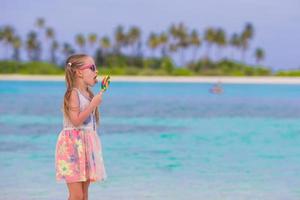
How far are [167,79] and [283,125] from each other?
49.8 m

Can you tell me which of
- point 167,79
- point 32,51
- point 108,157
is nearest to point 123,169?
point 108,157

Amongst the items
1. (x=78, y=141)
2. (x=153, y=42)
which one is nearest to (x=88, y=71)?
(x=78, y=141)

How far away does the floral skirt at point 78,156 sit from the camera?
157 inches

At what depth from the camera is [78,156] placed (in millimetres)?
4000

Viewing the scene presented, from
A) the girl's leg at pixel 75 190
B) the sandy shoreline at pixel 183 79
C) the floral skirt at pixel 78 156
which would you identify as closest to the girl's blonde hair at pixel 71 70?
the floral skirt at pixel 78 156

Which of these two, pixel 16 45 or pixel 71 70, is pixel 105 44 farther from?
pixel 71 70

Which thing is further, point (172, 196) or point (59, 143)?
point (172, 196)

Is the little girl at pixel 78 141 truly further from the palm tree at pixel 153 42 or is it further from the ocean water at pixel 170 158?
the palm tree at pixel 153 42

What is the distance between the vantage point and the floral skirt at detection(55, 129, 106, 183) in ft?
13.1

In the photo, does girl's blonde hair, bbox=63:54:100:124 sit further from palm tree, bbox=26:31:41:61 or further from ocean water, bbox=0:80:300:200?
palm tree, bbox=26:31:41:61

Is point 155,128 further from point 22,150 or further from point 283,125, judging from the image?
point 22,150

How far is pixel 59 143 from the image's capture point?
158 inches

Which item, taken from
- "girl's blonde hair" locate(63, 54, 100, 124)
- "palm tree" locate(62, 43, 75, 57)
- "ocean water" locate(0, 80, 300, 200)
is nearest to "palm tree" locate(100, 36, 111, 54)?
"palm tree" locate(62, 43, 75, 57)

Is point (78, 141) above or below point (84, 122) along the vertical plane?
below
